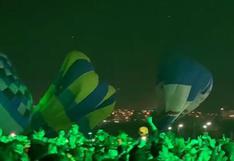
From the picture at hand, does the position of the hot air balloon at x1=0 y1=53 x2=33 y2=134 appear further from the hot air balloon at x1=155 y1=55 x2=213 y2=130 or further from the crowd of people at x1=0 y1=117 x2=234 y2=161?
the crowd of people at x1=0 y1=117 x2=234 y2=161

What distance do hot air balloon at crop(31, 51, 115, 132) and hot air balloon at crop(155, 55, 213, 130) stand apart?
1.72 m

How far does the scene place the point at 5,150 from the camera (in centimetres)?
475

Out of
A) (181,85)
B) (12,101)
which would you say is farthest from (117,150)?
(181,85)

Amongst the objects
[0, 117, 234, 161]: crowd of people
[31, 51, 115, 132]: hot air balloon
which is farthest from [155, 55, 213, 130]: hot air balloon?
[0, 117, 234, 161]: crowd of people

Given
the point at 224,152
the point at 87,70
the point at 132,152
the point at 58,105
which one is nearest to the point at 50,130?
the point at 58,105

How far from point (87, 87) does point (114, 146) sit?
36.2 feet

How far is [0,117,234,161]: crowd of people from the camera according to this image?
496 centimetres

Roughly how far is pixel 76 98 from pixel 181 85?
2.90 metres

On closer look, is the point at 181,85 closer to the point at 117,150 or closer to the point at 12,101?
the point at 12,101

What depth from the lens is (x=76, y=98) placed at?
57.1 feet

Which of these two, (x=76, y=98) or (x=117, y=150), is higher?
(x=76, y=98)

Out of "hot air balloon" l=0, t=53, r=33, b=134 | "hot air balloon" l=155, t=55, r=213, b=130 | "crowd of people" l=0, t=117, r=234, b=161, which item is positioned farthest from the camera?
"hot air balloon" l=155, t=55, r=213, b=130

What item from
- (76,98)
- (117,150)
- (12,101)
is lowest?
(117,150)

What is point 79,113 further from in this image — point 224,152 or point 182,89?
point 224,152
